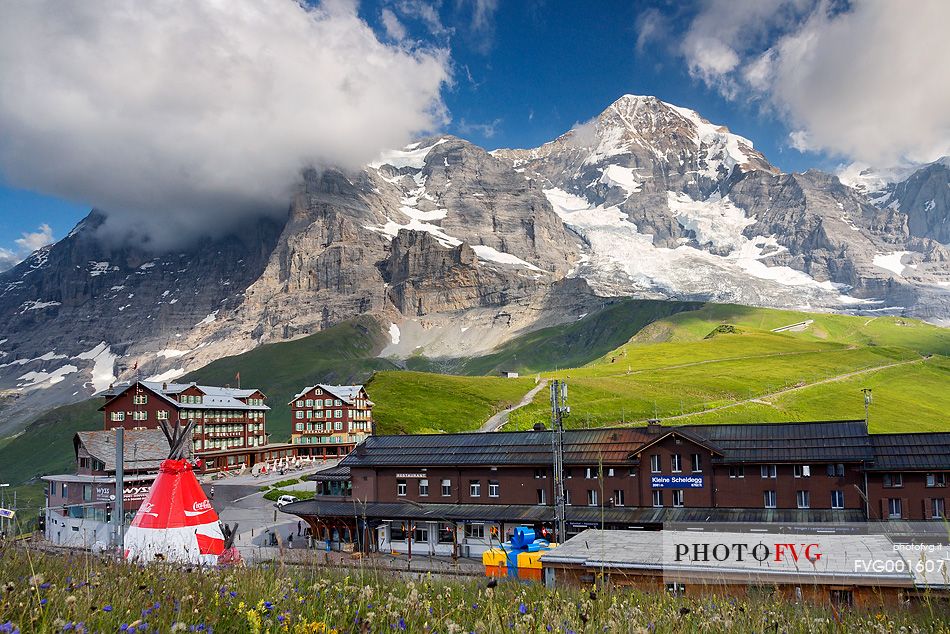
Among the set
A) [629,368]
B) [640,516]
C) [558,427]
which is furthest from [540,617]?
[629,368]

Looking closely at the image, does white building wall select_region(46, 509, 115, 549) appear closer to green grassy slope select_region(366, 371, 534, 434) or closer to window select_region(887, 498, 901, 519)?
green grassy slope select_region(366, 371, 534, 434)

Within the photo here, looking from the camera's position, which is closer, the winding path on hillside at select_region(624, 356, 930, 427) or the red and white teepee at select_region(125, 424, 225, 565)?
the red and white teepee at select_region(125, 424, 225, 565)

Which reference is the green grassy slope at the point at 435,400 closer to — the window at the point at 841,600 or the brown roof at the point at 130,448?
the brown roof at the point at 130,448

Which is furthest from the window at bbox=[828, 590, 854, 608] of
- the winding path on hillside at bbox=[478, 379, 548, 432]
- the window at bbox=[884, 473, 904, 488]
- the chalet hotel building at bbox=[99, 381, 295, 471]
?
the chalet hotel building at bbox=[99, 381, 295, 471]

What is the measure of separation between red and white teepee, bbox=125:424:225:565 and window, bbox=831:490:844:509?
4712 cm

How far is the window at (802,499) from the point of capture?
54.7 m

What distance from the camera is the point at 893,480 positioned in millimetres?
53375

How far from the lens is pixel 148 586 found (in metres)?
7.81

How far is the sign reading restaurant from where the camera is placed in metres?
57.3

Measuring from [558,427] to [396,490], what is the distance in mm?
25575

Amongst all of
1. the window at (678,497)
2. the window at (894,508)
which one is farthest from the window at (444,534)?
the window at (894,508)

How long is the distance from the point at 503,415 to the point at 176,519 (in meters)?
110

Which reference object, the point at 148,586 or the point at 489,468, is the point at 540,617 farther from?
the point at 489,468

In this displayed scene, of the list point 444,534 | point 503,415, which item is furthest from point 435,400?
point 444,534
